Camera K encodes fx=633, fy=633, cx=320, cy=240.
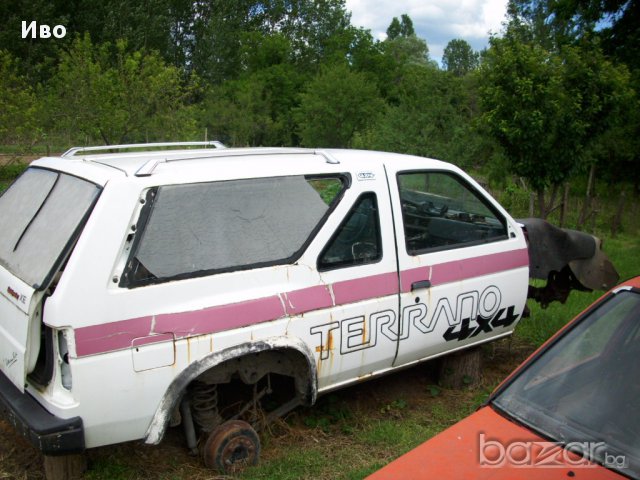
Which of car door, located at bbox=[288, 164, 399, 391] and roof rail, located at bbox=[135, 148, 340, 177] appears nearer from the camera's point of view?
roof rail, located at bbox=[135, 148, 340, 177]

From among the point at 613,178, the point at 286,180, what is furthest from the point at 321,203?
the point at 613,178

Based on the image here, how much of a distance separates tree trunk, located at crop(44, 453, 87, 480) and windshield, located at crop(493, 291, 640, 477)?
2.42 meters

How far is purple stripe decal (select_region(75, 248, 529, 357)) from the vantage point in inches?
125

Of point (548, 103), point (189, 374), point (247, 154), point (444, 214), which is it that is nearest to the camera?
point (189, 374)

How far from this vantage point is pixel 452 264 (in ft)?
14.8

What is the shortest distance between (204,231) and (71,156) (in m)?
1.36

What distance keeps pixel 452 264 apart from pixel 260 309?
1.58 metres

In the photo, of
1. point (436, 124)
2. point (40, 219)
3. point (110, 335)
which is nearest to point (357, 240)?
point (110, 335)

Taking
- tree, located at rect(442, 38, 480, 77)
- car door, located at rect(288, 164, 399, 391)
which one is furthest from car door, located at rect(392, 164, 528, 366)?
tree, located at rect(442, 38, 480, 77)

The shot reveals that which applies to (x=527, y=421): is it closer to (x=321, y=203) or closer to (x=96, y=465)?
(x=321, y=203)

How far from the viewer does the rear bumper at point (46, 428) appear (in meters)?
3.06

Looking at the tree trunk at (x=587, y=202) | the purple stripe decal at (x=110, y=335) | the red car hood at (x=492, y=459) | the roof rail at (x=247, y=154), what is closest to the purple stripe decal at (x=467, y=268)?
the roof rail at (x=247, y=154)

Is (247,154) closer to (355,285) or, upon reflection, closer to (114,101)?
(355,285)

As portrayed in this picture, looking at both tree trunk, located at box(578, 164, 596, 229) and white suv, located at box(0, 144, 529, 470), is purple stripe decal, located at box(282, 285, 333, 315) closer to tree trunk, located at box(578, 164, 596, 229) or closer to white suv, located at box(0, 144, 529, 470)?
white suv, located at box(0, 144, 529, 470)
